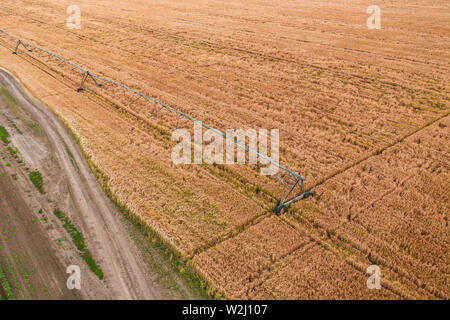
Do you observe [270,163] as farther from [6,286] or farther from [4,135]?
[4,135]

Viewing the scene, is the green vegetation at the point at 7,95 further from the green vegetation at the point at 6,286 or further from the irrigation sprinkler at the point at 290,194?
the irrigation sprinkler at the point at 290,194

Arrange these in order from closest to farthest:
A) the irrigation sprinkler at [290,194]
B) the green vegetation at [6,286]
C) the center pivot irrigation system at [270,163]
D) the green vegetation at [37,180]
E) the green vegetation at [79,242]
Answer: the green vegetation at [6,286]
the green vegetation at [79,242]
the irrigation sprinkler at [290,194]
the center pivot irrigation system at [270,163]
the green vegetation at [37,180]

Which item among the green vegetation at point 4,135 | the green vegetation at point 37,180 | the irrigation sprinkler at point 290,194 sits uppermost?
the green vegetation at point 4,135

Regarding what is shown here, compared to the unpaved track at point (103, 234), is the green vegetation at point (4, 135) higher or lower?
higher

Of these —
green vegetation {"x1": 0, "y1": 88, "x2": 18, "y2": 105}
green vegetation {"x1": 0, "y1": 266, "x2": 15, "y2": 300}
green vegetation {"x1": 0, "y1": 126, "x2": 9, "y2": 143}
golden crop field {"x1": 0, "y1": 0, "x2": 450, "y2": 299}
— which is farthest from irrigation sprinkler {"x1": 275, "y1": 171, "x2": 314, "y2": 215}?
green vegetation {"x1": 0, "y1": 88, "x2": 18, "y2": 105}

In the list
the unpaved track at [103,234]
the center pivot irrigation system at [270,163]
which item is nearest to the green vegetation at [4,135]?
the unpaved track at [103,234]

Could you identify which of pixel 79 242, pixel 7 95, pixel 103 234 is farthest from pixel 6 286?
pixel 7 95

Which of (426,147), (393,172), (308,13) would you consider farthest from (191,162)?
(308,13)

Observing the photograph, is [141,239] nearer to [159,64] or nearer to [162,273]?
[162,273]
